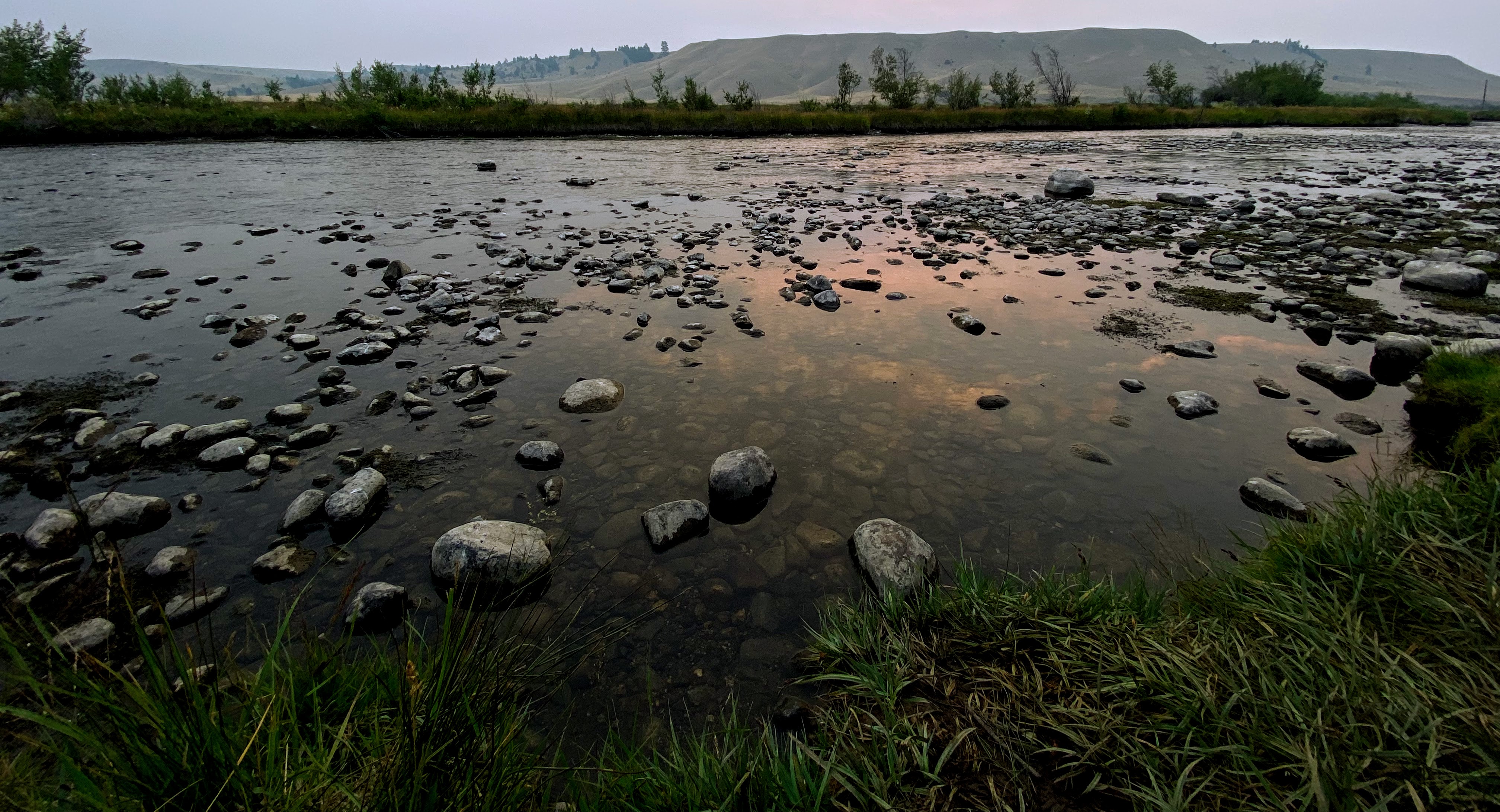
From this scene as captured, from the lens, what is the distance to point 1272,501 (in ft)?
12.5

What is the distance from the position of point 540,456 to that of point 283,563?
62.6 inches

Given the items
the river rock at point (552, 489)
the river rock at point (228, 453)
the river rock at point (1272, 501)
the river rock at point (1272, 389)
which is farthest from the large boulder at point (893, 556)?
the river rock at point (228, 453)

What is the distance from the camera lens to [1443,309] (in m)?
7.16

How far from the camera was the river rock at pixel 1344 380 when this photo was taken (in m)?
5.32

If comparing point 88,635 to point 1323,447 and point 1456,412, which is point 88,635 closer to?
point 1323,447

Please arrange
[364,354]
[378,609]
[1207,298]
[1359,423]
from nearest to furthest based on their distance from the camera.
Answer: [378,609] < [1359,423] < [364,354] < [1207,298]

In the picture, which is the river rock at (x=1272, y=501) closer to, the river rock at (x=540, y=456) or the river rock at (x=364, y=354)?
the river rock at (x=540, y=456)

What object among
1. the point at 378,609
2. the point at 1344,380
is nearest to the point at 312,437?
the point at 378,609

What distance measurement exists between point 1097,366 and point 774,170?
18093 mm

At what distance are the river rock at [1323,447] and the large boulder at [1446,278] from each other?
5903 millimetres

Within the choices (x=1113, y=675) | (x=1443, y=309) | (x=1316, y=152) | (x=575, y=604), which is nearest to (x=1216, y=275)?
(x=1443, y=309)

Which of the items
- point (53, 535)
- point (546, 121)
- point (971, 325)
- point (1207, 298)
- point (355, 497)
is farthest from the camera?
point (546, 121)

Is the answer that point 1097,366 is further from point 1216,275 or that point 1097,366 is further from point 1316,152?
point 1316,152

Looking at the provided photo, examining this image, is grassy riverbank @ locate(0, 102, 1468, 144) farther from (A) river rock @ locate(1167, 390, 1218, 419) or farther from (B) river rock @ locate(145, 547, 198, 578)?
(B) river rock @ locate(145, 547, 198, 578)
